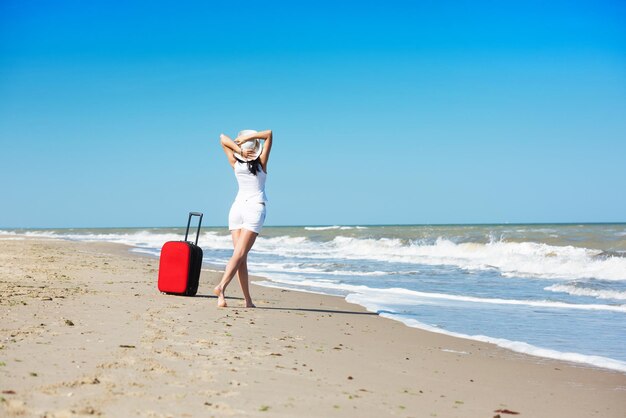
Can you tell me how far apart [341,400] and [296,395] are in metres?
0.25

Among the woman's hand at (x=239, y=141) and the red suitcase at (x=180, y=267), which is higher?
the woman's hand at (x=239, y=141)

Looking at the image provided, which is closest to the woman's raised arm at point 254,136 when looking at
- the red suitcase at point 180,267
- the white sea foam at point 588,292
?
the red suitcase at point 180,267

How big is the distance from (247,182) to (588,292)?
278 inches

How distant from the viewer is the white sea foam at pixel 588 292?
10.6 metres

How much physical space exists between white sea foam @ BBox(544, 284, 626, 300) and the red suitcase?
6.67m

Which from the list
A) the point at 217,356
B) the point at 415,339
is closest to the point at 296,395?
the point at 217,356

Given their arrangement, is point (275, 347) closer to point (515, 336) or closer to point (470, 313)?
point (515, 336)

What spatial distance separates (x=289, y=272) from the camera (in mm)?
15266

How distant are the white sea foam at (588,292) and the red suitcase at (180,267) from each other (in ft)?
21.9

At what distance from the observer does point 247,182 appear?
272 inches

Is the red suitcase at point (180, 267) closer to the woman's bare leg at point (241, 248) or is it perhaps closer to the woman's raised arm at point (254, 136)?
Answer: the woman's bare leg at point (241, 248)

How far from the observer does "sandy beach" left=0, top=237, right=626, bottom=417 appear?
10.7ft

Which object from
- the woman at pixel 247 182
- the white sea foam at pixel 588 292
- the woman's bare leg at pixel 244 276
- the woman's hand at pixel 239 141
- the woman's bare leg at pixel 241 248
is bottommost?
the white sea foam at pixel 588 292

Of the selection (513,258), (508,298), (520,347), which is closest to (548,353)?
(520,347)
